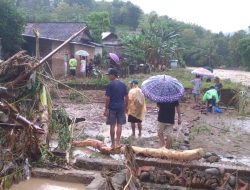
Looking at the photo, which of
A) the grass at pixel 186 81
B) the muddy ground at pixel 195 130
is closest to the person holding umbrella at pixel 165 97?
the muddy ground at pixel 195 130

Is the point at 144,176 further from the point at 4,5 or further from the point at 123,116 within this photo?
the point at 4,5

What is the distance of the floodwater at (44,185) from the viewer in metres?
6.35

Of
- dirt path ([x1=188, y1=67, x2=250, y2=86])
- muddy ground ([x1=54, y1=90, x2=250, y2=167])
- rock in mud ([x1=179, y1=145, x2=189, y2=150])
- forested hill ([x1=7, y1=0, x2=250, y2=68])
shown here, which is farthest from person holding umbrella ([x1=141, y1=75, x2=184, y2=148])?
forested hill ([x1=7, y1=0, x2=250, y2=68])

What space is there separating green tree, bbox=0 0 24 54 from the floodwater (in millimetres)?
18412

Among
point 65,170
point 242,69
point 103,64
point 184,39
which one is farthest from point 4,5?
point 184,39

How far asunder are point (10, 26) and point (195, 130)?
15464mm

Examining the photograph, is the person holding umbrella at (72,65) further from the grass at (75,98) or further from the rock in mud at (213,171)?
the rock in mud at (213,171)

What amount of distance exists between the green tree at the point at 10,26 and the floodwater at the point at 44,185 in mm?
18412

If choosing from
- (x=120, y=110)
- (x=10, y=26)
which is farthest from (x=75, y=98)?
(x=120, y=110)

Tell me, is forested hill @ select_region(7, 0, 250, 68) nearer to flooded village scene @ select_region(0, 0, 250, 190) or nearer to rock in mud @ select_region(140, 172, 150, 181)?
flooded village scene @ select_region(0, 0, 250, 190)

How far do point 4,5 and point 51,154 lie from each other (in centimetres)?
1858

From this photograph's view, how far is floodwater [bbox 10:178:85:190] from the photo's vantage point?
6.35m

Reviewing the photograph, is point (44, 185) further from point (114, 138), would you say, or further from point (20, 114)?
point (114, 138)

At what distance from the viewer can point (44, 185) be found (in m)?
6.50
